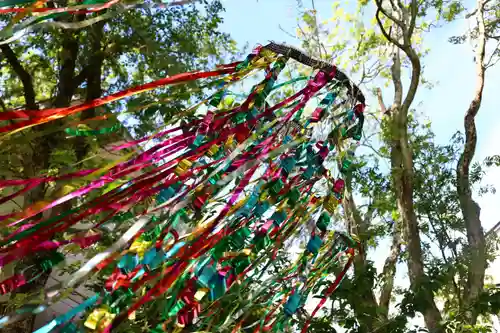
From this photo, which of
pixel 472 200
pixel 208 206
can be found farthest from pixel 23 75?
pixel 472 200

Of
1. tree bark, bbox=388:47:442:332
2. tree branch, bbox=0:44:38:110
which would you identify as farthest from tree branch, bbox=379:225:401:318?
tree branch, bbox=0:44:38:110

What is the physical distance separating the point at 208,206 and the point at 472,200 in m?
5.15

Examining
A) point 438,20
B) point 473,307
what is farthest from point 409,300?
point 438,20

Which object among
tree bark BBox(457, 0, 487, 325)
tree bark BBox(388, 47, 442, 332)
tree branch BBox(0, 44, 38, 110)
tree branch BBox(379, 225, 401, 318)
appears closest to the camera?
tree bark BBox(388, 47, 442, 332)

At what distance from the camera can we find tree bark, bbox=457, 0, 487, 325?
5.82 metres

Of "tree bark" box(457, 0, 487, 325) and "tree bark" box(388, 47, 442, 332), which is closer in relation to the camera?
"tree bark" box(388, 47, 442, 332)

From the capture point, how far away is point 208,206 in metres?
1.95

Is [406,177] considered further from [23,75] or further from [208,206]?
[23,75]

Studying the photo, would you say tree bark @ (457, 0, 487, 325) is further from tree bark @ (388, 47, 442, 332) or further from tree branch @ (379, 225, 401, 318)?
tree bark @ (388, 47, 442, 332)

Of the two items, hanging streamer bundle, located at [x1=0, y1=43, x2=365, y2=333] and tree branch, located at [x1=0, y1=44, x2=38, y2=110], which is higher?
tree branch, located at [x1=0, y1=44, x2=38, y2=110]

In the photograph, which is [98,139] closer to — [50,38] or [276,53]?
[276,53]

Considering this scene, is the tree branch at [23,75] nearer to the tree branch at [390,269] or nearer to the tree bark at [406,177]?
the tree bark at [406,177]

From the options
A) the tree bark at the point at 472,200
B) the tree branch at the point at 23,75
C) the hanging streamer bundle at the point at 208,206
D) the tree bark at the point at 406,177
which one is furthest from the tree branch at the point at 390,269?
the tree branch at the point at 23,75

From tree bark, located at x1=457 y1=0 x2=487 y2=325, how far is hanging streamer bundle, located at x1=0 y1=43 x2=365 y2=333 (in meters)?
3.93
